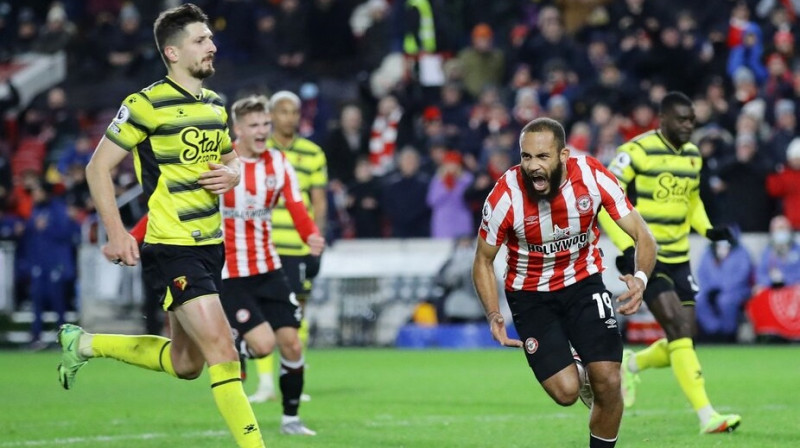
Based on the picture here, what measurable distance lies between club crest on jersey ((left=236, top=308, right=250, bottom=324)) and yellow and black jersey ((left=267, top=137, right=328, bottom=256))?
97.1 inches

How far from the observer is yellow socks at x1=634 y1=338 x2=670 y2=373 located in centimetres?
1112

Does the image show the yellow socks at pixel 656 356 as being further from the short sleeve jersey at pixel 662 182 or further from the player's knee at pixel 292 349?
the player's knee at pixel 292 349

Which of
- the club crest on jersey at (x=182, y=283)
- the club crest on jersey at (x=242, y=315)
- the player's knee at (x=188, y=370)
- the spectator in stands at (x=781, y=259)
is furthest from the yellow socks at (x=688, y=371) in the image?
the spectator in stands at (x=781, y=259)

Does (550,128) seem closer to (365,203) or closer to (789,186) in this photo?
(789,186)

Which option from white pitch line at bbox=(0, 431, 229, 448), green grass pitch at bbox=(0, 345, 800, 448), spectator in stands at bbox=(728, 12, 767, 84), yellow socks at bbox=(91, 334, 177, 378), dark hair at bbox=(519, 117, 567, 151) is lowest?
green grass pitch at bbox=(0, 345, 800, 448)

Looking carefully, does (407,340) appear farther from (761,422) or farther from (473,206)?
(761,422)

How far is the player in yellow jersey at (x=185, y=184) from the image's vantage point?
26.0 feet

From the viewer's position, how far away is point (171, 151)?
318 inches

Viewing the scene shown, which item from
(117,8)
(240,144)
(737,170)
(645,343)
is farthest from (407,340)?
(117,8)

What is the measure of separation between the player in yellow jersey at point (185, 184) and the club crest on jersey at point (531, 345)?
153 cm

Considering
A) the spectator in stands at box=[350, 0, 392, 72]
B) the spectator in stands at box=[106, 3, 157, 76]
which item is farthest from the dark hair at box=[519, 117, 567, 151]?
the spectator in stands at box=[106, 3, 157, 76]

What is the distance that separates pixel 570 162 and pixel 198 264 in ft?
6.91

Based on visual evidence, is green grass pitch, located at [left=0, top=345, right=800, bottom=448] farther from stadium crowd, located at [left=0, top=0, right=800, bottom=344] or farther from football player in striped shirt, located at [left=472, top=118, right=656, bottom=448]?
stadium crowd, located at [left=0, top=0, right=800, bottom=344]

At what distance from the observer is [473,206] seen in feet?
65.5
